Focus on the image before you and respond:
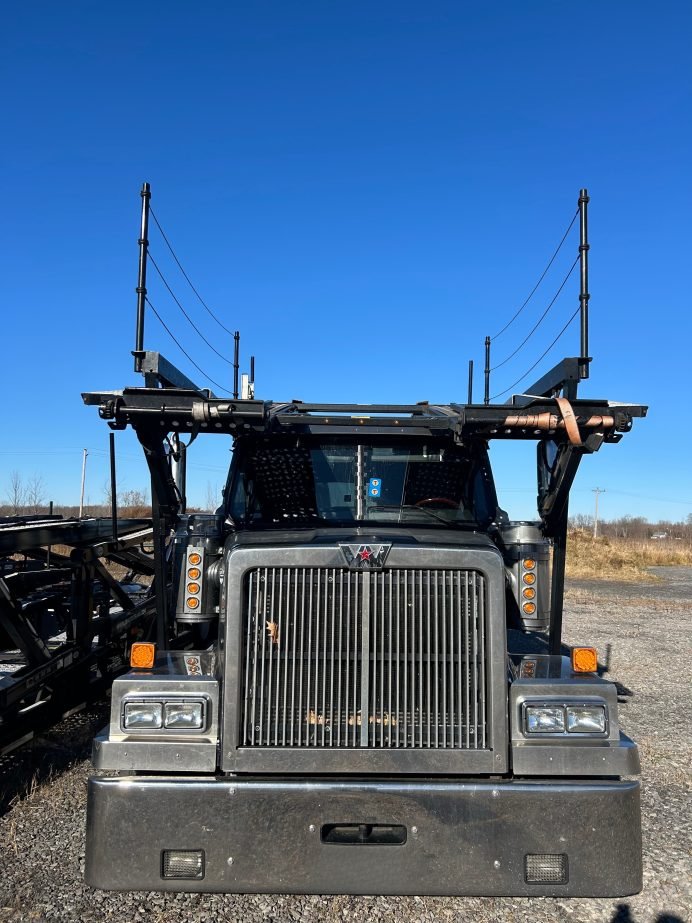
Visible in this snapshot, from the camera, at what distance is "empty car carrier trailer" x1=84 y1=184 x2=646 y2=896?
3191 millimetres

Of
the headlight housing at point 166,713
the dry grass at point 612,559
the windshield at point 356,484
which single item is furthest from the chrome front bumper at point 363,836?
the dry grass at point 612,559

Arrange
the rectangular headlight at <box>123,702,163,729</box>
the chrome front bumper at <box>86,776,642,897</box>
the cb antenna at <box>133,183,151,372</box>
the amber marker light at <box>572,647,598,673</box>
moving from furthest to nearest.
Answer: the cb antenna at <box>133,183,151,372</box>, the amber marker light at <box>572,647,598,673</box>, the rectangular headlight at <box>123,702,163,729</box>, the chrome front bumper at <box>86,776,642,897</box>

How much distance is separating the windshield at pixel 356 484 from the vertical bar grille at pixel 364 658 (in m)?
1.30

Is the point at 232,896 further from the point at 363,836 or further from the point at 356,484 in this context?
the point at 356,484

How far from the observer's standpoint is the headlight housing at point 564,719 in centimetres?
346

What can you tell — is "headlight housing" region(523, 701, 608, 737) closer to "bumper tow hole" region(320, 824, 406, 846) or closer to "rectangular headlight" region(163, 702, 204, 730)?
"bumper tow hole" region(320, 824, 406, 846)

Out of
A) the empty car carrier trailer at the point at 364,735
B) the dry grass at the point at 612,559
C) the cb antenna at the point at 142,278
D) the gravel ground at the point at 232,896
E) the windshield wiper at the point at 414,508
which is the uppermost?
the cb antenna at the point at 142,278

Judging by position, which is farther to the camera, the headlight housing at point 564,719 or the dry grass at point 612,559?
the dry grass at point 612,559

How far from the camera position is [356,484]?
4.97 metres

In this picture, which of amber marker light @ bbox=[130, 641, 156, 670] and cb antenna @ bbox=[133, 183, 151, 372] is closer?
amber marker light @ bbox=[130, 641, 156, 670]

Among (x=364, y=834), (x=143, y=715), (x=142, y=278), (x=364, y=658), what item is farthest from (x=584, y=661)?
(x=142, y=278)

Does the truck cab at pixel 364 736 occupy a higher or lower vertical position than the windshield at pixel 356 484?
lower

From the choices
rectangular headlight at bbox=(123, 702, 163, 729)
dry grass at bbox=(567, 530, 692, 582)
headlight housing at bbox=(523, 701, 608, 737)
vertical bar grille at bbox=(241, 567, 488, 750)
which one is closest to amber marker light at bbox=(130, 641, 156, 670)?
rectangular headlight at bbox=(123, 702, 163, 729)

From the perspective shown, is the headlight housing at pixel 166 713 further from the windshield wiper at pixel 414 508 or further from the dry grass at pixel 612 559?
the dry grass at pixel 612 559
